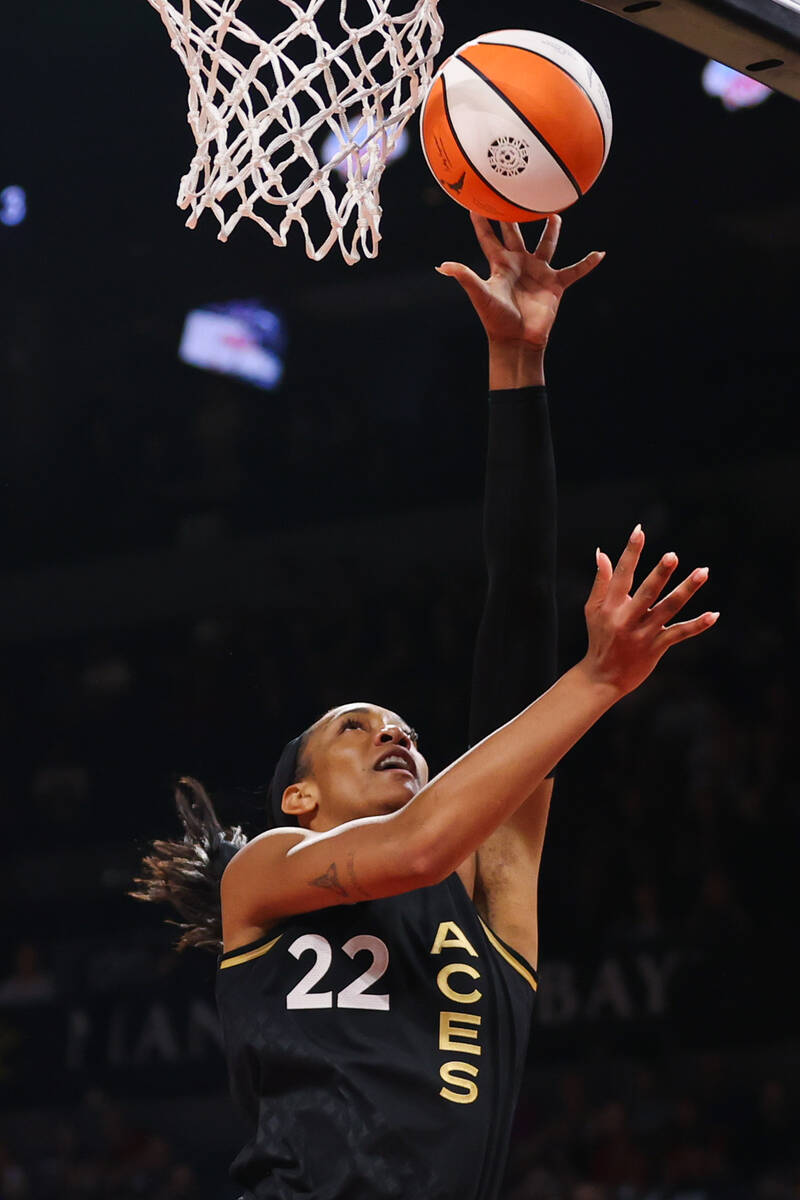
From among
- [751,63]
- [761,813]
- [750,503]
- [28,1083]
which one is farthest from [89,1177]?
[751,63]

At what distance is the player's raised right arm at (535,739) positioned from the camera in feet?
6.71

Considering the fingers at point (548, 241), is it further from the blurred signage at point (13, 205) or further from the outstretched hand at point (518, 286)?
the blurred signage at point (13, 205)

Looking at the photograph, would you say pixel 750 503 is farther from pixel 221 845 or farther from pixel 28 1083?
pixel 221 845

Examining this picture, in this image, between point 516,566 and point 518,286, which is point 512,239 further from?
point 516,566

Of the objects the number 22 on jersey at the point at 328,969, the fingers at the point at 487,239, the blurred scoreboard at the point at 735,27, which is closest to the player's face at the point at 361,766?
the number 22 on jersey at the point at 328,969

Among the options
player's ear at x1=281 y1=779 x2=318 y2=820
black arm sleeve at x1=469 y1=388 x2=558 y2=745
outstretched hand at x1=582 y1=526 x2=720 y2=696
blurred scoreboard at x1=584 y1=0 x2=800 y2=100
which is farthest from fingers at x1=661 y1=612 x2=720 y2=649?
blurred scoreboard at x1=584 y1=0 x2=800 y2=100

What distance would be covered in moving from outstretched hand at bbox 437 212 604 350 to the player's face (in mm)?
671

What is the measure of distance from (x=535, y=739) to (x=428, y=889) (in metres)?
0.52

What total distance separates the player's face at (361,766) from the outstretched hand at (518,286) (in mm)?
671

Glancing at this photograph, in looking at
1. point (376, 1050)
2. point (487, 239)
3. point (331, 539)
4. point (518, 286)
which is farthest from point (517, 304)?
point (331, 539)

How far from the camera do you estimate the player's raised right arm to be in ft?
6.71

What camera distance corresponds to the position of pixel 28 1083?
8.30 metres

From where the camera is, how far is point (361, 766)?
2.57m

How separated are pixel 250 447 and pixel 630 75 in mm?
3098
